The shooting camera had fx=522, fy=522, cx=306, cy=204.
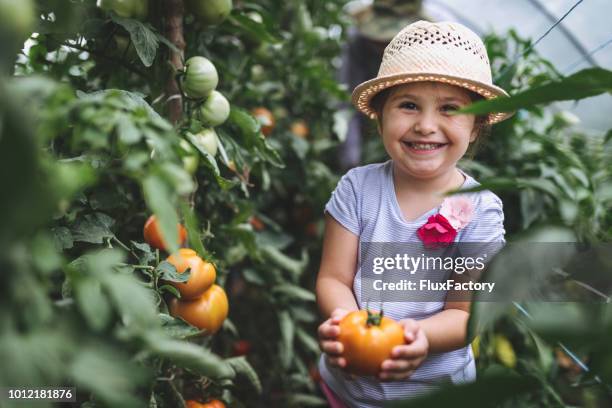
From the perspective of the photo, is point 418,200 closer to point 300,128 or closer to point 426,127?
point 426,127

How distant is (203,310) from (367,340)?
410 mm

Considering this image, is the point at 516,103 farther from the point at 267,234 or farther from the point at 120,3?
the point at 267,234

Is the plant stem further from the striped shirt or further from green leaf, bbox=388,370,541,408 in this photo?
green leaf, bbox=388,370,541,408

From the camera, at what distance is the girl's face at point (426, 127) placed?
974 millimetres

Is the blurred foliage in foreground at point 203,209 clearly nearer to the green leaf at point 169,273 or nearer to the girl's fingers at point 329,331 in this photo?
the green leaf at point 169,273

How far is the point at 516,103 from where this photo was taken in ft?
2.06

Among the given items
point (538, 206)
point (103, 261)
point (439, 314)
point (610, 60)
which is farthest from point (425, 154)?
point (610, 60)

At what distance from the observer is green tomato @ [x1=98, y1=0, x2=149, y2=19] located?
3.44ft

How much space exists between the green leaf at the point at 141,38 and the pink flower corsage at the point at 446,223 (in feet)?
2.04

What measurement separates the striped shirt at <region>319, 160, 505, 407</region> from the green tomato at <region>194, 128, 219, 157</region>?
0.90 feet

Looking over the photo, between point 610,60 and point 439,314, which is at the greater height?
point 610,60

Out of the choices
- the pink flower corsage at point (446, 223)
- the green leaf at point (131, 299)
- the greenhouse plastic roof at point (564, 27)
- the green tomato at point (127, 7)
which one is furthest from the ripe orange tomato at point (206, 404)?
the greenhouse plastic roof at point (564, 27)

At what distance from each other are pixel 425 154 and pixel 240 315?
1117 mm

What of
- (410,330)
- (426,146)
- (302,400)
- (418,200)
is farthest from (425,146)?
(302,400)
